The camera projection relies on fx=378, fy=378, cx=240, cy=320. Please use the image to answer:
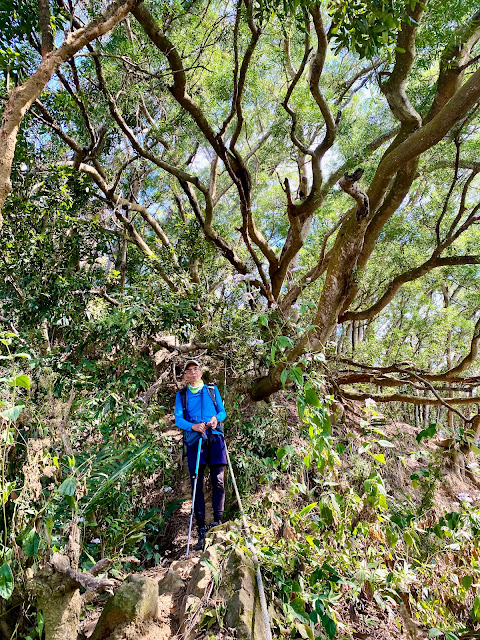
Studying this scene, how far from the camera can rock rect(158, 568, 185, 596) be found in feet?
8.13

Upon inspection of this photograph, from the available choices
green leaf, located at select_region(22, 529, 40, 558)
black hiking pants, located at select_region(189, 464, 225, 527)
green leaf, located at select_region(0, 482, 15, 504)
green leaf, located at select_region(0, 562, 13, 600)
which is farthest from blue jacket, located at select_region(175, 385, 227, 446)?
green leaf, located at select_region(0, 562, 13, 600)

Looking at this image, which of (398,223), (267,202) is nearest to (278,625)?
(398,223)

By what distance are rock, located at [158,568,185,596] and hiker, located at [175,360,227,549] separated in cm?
91

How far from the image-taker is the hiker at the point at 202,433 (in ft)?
11.9

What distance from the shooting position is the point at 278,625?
6.82 ft

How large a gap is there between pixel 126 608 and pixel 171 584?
635 millimetres

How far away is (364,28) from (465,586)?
3576 mm

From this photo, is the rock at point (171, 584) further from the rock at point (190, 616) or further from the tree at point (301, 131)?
the tree at point (301, 131)

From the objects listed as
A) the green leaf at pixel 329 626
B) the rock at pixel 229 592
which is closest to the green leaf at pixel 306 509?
the rock at pixel 229 592

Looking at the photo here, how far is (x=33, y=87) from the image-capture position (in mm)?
2979

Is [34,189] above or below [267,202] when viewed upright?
below

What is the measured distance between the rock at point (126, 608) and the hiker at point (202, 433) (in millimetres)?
1510

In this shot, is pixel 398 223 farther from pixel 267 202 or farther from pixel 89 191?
pixel 89 191

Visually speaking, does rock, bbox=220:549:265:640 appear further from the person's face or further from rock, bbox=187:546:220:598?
the person's face
